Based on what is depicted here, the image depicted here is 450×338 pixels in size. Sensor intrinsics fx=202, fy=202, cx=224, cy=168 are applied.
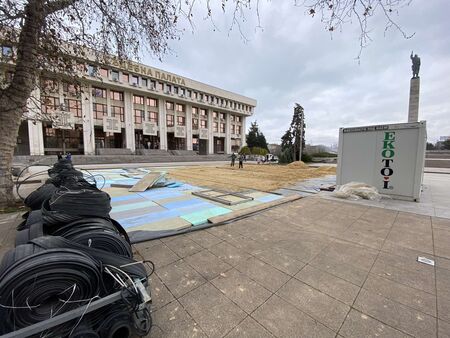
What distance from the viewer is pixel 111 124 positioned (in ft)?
111

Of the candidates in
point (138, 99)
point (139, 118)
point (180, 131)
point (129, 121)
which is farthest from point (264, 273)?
point (180, 131)

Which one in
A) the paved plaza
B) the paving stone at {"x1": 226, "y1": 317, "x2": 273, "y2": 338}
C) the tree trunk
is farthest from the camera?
the tree trunk

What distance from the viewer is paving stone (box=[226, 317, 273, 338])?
5.42 ft

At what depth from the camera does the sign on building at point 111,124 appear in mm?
33250

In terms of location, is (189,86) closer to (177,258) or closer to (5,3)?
(5,3)

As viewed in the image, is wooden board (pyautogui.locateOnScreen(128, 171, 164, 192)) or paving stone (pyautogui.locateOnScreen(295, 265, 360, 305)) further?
wooden board (pyautogui.locateOnScreen(128, 171, 164, 192))

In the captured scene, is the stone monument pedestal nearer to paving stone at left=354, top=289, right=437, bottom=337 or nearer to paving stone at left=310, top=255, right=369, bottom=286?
paving stone at left=310, top=255, right=369, bottom=286

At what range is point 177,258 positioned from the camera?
2.84 metres

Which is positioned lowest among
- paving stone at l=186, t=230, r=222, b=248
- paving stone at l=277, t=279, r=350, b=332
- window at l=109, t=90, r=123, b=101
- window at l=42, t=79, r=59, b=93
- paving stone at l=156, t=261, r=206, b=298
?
paving stone at l=156, t=261, r=206, b=298

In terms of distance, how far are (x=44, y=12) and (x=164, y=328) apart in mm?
6688

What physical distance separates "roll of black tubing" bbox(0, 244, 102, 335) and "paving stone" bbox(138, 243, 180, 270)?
1301 mm

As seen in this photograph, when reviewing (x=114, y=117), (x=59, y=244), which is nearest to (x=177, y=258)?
(x=59, y=244)

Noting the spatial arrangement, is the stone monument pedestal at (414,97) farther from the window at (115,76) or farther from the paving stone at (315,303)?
the window at (115,76)

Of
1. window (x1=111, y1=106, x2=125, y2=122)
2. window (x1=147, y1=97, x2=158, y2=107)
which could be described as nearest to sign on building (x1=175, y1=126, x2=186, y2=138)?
window (x1=147, y1=97, x2=158, y2=107)
